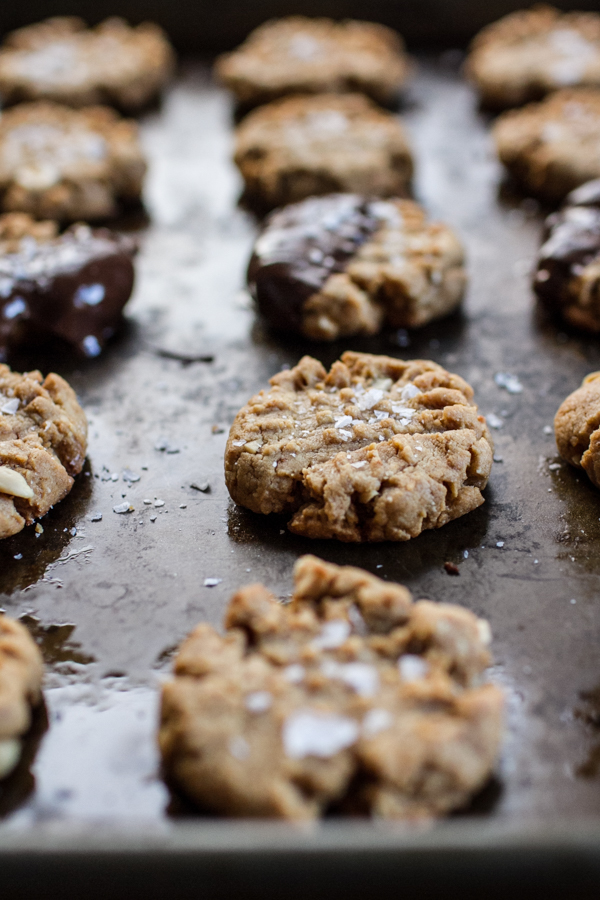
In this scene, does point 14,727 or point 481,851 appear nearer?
point 481,851

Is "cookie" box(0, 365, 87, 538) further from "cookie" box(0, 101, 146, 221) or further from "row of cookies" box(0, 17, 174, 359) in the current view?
"cookie" box(0, 101, 146, 221)

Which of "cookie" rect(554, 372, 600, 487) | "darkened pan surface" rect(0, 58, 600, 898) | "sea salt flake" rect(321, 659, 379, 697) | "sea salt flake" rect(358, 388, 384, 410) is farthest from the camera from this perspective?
"sea salt flake" rect(358, 388, 384, 410)

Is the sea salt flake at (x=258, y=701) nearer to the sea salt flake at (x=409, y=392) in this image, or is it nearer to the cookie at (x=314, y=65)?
the sea salt flake at (x=409, y=392)

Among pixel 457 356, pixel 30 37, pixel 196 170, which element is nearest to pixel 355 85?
pixel 196 170

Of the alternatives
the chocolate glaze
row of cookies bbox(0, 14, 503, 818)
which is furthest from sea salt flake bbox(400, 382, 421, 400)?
row of cookies bbox(0, 14, 503, 818)

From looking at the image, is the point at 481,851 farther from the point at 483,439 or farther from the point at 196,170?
the point at 196,170

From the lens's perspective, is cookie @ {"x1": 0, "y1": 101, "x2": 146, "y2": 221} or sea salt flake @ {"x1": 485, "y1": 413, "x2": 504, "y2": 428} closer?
sea salt flake @ {"x1": 485, "y1": 413, "x2": 504, "y2": 428}

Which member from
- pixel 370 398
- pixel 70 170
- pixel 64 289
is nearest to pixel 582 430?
pixel 370 398
